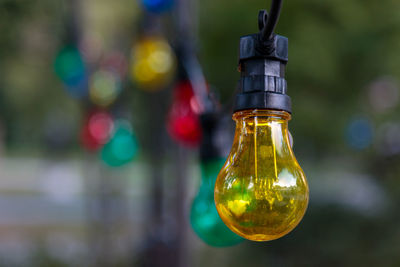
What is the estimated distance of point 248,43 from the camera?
3.20ft

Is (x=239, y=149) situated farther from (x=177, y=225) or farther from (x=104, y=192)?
(x=104, y=192)

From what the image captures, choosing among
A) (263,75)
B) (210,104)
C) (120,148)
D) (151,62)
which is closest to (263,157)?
(263,75)

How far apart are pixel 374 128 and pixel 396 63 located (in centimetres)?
154

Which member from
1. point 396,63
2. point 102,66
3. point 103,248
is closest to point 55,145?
point 103,248

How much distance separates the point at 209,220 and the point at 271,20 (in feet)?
2.11

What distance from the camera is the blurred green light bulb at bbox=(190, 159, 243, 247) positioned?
1.33 m

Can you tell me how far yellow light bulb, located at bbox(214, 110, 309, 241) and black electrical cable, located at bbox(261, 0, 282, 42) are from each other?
0.15 metres

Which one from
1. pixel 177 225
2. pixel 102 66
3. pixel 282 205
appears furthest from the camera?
pixel 102 66

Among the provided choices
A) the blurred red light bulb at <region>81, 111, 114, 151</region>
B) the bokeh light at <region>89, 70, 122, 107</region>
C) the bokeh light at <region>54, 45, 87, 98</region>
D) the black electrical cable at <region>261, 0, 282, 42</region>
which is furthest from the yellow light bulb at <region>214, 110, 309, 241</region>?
the bokeh light at <region>89, 70, 122, 107</region>

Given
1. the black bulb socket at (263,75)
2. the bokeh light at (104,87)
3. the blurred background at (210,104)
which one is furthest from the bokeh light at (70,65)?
the black bulb socket at (263,75)

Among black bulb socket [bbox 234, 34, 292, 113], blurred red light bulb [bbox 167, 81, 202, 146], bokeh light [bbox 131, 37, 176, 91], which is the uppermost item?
bokeh light [bbox 131, 37, 176, 91]

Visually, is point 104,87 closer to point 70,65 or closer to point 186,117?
point 70,65

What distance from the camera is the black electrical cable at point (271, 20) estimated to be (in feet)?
2.83

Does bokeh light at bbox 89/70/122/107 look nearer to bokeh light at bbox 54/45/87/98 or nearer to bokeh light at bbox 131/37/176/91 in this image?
bokeh light at bbox 54/45/87/98
